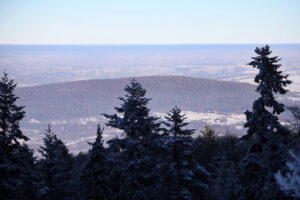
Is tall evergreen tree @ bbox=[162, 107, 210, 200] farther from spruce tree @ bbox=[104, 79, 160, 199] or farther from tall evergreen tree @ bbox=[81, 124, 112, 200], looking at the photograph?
tall evergreen tree @ bbox=[81, 124, 112, 200]

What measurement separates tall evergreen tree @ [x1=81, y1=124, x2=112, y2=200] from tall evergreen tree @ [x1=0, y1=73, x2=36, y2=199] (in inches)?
115

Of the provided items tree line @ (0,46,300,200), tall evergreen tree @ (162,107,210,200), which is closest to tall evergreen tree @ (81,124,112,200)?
tree line @ (0,46,300,200)

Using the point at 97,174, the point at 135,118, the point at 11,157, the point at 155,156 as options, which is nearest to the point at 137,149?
the point at 155,156

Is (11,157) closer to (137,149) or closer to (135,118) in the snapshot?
(137,149)

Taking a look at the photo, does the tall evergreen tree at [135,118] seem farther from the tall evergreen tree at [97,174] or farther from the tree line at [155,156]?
the tall evergreen tree at [97,174]

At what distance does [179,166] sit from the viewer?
56.7 feet

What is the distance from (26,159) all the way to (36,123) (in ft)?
468

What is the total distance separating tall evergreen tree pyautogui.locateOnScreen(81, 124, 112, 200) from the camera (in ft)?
60.4

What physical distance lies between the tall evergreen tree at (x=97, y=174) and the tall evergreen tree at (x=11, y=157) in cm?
292

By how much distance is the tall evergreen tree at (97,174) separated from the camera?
60.4ft

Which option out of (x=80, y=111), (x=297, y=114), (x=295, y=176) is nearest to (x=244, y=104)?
(x=80, y=111)

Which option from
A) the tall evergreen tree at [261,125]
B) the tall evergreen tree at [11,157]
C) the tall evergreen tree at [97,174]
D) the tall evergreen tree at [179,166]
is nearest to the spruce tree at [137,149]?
the tall evergreen tree at [179,166]

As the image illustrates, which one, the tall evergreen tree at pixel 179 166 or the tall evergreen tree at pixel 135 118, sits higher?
the tall evergreen tree at pixel 135 118

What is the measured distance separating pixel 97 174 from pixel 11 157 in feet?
15.2
